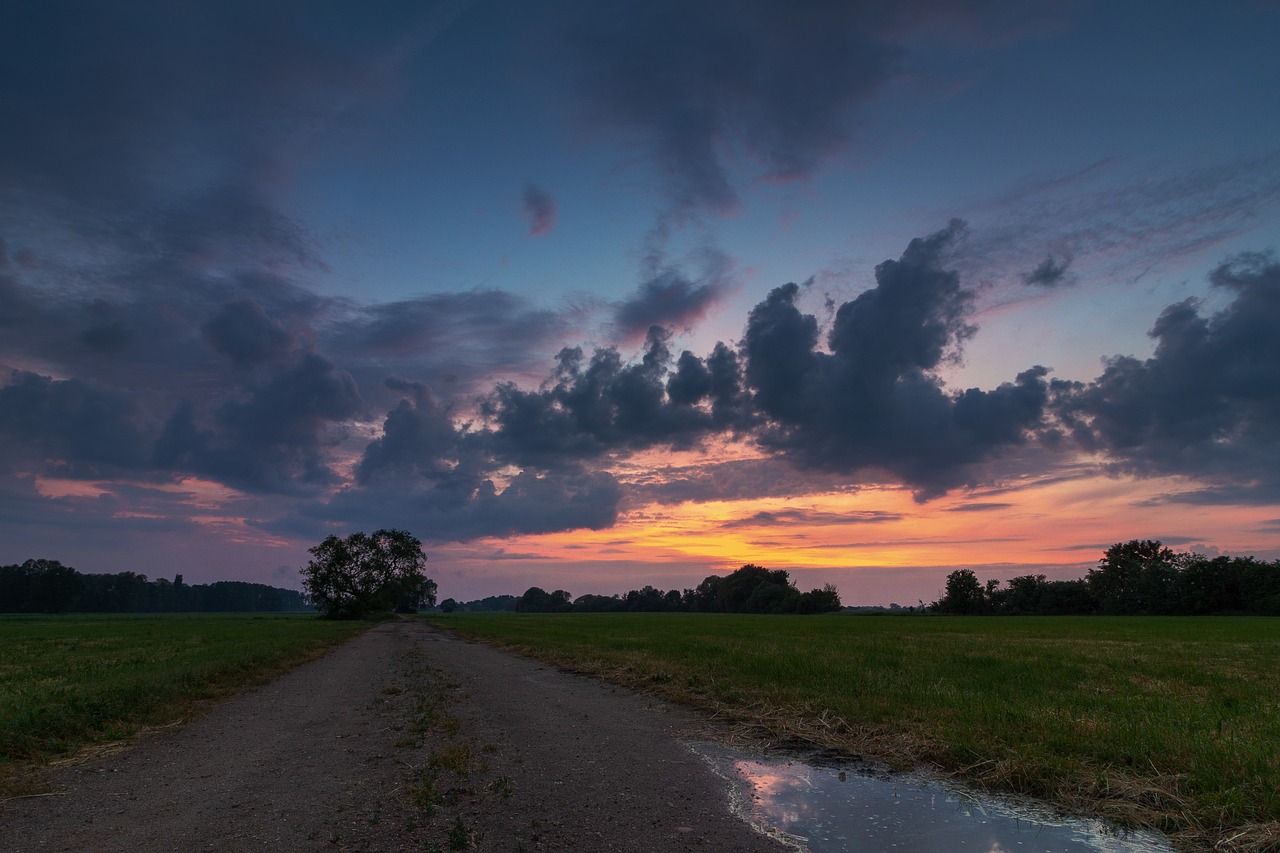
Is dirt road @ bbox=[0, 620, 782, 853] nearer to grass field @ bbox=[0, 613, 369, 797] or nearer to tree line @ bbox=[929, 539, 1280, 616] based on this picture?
grass field @ bbox=[0, 613, 369, 797]

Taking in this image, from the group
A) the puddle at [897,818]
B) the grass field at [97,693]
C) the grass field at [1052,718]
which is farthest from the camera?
the grass field at [97,693]

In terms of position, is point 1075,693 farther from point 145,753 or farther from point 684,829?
point 145,753

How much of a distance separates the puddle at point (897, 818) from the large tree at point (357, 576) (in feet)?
351

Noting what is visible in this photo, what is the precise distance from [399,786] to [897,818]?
5.79 meters

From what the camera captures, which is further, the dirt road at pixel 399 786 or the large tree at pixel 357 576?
the large tree at pixel 357 576

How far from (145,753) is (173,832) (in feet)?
16.8

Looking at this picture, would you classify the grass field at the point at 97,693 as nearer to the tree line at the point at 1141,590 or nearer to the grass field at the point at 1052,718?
the grass field at the point at 1052,718

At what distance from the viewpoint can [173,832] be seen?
21.3 feet

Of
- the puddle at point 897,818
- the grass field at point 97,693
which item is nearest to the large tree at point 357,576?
the grass field at point 97,693

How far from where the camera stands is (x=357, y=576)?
105688 mm

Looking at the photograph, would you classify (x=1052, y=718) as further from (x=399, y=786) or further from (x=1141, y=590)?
(x=1141, y=590)

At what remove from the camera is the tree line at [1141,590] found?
329 feet

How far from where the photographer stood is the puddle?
6.30 meters

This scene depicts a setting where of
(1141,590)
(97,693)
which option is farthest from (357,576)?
(1141,590)
